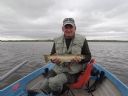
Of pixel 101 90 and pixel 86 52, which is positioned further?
pixel 101 90

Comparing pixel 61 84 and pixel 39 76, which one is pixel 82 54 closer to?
pixel 61 84

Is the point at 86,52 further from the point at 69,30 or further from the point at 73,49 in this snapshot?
the point at 69,30

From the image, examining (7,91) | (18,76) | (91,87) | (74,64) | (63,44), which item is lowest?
(18,76)

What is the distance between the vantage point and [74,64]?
5520 millimetres

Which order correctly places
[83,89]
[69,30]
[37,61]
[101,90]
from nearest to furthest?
1. [69,30]
2. [101,90]
3. [83,89]
4. [37,61]

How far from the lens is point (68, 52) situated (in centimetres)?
559

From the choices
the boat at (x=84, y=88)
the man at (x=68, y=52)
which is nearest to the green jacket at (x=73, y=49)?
the man at (x=68, y=52)

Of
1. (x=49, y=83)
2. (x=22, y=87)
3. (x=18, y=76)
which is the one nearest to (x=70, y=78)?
(x=49, y=83)

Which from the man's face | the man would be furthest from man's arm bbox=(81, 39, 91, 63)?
the man's face

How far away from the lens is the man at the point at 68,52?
17.3ft

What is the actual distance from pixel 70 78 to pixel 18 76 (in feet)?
24.5

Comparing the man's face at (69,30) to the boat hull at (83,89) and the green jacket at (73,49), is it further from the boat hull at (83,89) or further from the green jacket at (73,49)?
the boat hull at (83,89)

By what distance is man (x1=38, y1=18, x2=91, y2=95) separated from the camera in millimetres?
5266

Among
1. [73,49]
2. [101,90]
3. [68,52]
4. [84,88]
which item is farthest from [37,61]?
[73,49]
